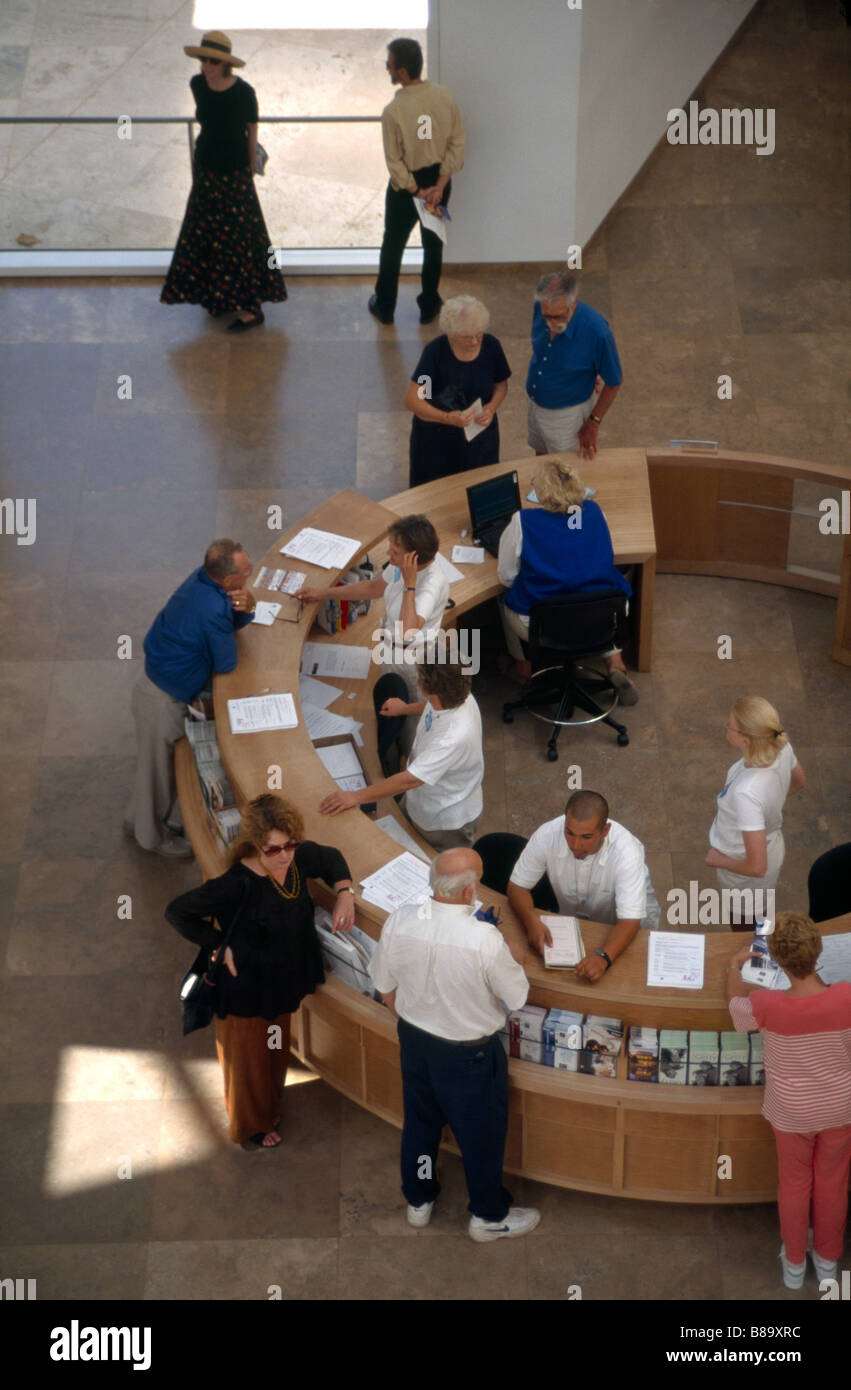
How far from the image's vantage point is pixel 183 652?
6.48 metres

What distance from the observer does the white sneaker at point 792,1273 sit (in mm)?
5402

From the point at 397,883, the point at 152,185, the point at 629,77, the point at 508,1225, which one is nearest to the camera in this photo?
the point at 508,1225

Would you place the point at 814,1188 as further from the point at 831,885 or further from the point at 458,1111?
the point at 458,1111

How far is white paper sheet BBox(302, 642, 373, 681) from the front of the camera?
710cm

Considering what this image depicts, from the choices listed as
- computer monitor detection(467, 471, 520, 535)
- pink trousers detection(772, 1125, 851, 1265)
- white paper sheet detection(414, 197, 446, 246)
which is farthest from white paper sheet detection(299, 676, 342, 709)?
white paper sheet detection(414, 197, 446, 246)

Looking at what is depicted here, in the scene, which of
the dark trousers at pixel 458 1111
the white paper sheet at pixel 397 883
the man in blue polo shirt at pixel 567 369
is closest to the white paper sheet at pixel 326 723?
the white paper sheet at pixel 397 883

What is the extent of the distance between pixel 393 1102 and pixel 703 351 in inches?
228

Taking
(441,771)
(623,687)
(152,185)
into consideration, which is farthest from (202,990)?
(152,185)

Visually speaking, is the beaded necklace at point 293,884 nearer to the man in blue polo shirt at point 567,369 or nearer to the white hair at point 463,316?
the white hair at point 463,316

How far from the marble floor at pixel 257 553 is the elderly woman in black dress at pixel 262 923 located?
2.01 feet

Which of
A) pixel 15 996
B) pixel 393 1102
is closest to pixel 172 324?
pixel 15 996

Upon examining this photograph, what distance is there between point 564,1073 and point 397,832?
4.32ft

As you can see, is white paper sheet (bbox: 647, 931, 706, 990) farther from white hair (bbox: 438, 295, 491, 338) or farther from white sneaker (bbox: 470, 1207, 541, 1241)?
white hair (bbox: 438, 295, 491, 338)
